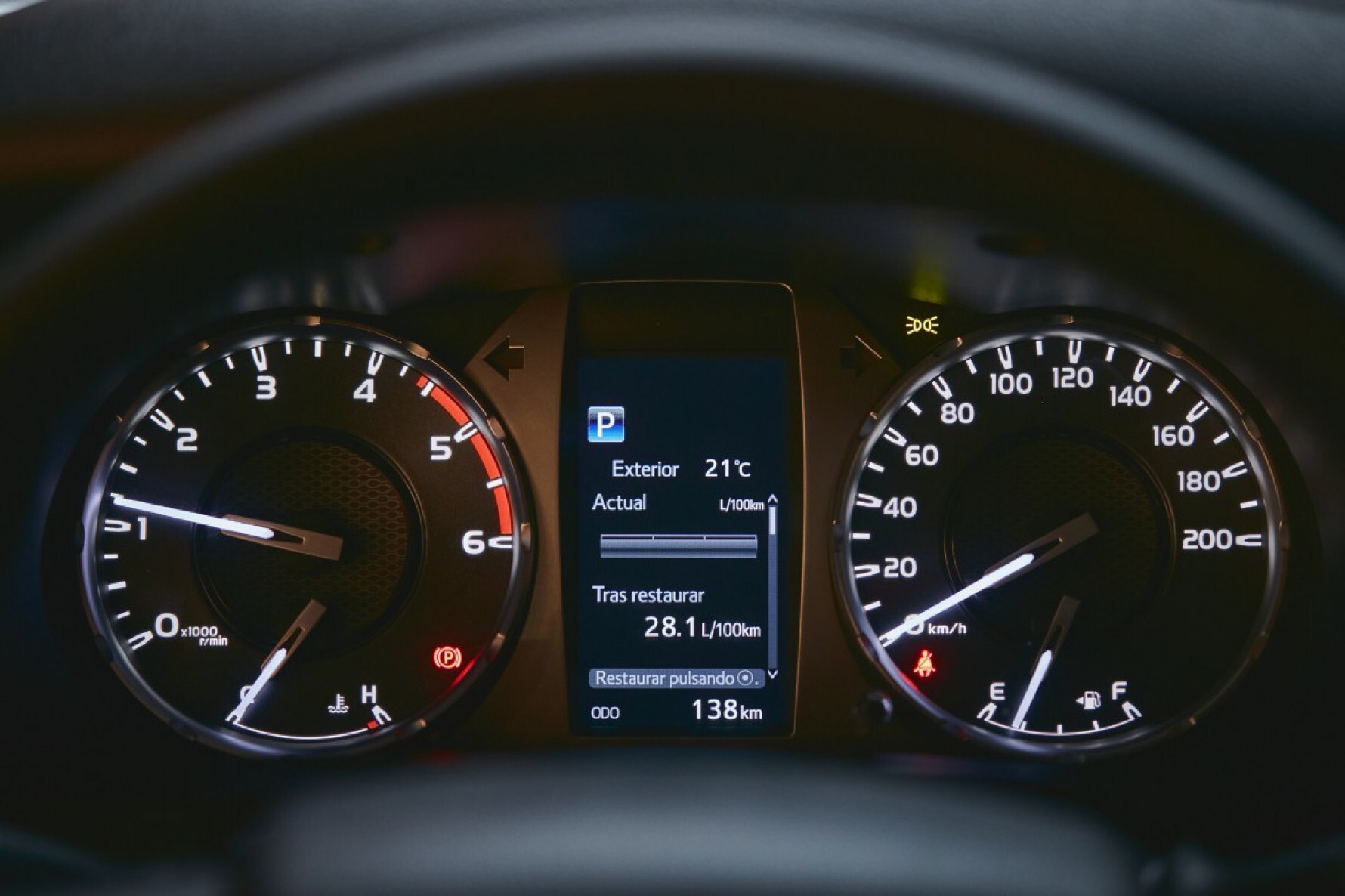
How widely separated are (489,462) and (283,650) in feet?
1.48

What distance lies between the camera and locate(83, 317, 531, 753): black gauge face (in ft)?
7.62

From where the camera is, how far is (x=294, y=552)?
230 centimetres

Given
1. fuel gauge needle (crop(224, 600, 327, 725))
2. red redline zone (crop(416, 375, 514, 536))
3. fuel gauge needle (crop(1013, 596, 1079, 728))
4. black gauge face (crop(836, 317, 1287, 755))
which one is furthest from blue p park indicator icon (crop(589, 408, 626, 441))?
fuel gauge needle (crop(1013, 596, 1079, 728))

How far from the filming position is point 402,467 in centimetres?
237

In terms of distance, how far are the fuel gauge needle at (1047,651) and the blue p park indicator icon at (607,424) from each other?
77cm

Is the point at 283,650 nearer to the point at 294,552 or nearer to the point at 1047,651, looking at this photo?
the point at 294,552

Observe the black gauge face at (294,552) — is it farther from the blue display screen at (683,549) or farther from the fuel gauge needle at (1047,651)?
the fuel gauge needle at (1047,651)

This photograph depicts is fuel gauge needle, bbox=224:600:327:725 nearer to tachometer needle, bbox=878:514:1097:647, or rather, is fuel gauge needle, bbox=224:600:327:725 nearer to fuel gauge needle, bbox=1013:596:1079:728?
tachometer needle, bbox=878:514:1097:647

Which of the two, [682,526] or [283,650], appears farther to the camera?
[682,526]

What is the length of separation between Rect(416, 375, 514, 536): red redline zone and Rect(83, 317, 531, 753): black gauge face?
0.4 inches


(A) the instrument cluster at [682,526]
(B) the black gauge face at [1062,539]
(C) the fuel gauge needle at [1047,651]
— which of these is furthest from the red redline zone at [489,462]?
(C) the fuel gauge needle at [1047,651]

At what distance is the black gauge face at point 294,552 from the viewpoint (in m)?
2.32

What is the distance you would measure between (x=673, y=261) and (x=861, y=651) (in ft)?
2.39

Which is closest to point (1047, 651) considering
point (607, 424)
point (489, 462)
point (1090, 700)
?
point (1090, 700)
